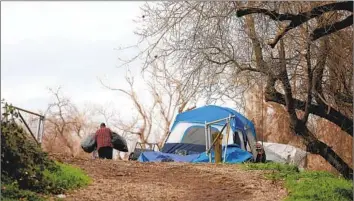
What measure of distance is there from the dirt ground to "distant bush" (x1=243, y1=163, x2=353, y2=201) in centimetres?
27

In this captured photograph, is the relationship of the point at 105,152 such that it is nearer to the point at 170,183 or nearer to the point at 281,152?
the point at 170,183

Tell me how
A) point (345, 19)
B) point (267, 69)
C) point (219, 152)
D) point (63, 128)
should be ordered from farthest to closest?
1. point (63, 128)
2. point (219, 152)
3. point (267, 69)
4. point (345, 19)

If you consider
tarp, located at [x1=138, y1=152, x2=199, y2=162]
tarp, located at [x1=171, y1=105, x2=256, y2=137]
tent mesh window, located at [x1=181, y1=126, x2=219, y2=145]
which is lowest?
tarp, located at [x1=138, y1=152, x2=199, y2=162]

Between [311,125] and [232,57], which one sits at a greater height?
[232,57]

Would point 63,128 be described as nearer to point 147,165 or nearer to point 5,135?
point 147,165

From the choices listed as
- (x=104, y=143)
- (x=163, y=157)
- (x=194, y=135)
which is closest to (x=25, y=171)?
(x=104, y=143)

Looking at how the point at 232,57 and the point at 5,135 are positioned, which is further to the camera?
the point at 232,57

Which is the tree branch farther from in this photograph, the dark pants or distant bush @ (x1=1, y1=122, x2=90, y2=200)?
the dark pants

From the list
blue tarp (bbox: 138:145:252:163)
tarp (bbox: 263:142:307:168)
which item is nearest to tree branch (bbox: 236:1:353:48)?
blue tarp (bbox: 138:145:252:163)

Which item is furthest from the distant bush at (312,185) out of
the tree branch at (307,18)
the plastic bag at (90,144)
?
the plastic bag at (90,144)

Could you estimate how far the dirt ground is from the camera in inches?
396

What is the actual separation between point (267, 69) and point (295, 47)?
3.16ft

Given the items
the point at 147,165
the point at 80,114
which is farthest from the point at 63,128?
the point at 147,165

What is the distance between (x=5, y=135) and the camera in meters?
9.10
